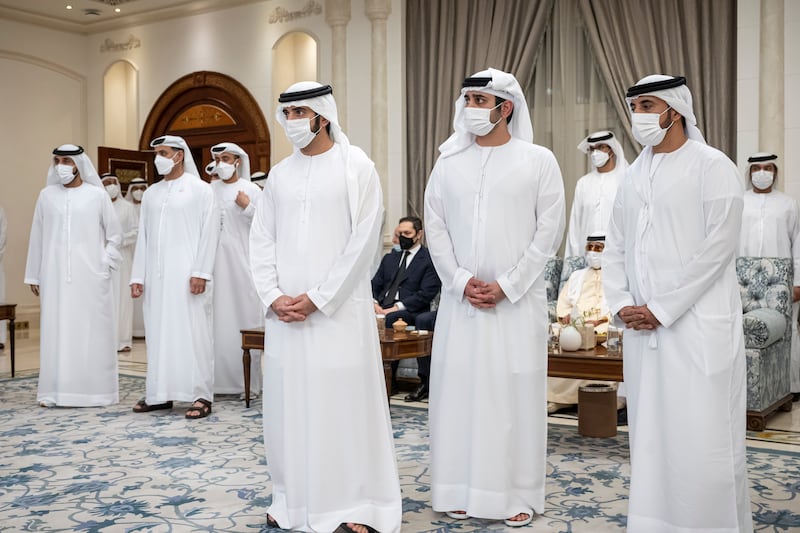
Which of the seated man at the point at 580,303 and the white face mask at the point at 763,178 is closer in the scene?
the seated man at the point at 580,303

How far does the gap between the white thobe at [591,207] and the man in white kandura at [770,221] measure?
3.33ft

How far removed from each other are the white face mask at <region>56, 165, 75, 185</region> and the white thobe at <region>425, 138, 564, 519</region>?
11.8 ft

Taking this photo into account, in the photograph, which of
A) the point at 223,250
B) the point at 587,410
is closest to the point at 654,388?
the point at 587,410

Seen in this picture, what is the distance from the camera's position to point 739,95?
291 inches

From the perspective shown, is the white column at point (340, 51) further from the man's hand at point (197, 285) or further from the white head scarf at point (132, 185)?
the man's hand at point (197, 285)

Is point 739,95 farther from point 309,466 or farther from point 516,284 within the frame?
point 309,466

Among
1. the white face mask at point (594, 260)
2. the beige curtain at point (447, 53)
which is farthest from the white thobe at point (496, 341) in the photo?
the beige curtain at point (447, 53)

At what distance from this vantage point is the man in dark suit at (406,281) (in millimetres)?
6820

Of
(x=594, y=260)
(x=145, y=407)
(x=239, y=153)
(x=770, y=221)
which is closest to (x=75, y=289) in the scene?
(x=145, y=407)

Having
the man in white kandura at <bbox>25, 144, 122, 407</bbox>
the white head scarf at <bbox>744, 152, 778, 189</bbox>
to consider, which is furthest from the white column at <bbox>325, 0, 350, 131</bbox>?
the white head scarf at <bbox>744, 152, 778, 189</bbox>

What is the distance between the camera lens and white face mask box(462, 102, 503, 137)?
146 inches

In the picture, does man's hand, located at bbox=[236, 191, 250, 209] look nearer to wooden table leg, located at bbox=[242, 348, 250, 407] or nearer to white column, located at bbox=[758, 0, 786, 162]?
wooden table leg, located at bbox=[242, 348, 250, 407]

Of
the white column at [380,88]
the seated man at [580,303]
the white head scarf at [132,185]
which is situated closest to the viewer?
the seated man at [580,303]

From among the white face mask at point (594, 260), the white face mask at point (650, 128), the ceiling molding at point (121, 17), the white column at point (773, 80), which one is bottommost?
the white face mask at point (594, 260)
